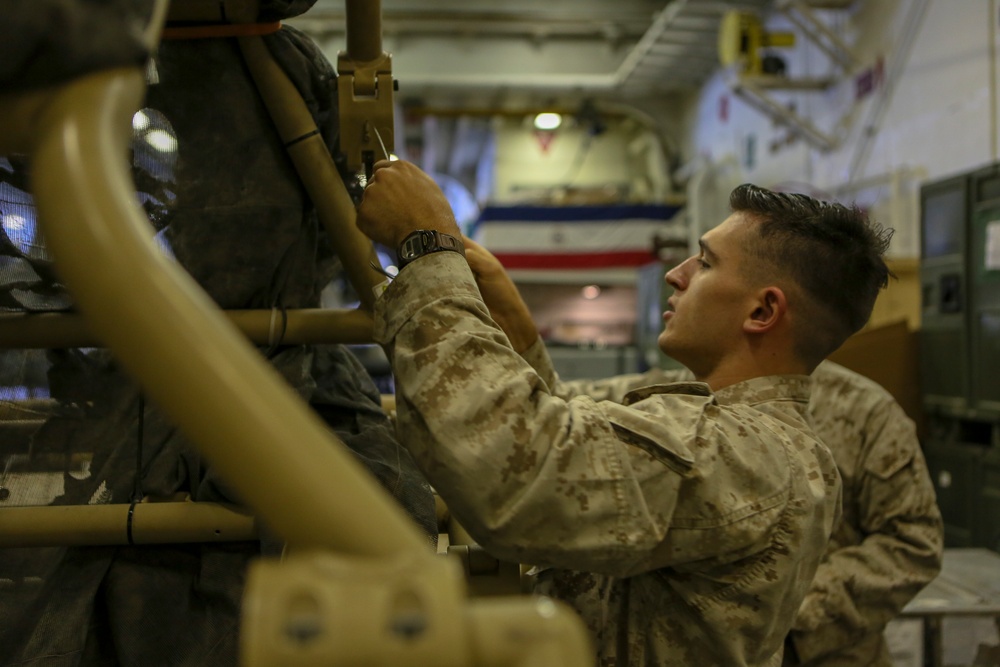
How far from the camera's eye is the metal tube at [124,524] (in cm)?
101

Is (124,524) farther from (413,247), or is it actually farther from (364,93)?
(364,93)

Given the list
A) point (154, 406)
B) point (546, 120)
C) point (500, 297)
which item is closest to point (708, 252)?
point (500, 297)

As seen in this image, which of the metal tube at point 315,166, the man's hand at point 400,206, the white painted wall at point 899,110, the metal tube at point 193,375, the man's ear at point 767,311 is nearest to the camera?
the metal tube at point 193,375

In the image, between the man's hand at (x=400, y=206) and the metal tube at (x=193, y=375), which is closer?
the metal tube at (x=193, y=375)

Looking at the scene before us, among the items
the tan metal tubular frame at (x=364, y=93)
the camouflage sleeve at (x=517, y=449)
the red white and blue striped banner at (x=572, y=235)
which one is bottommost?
the camouflage sleeve at (x=517, y=449)

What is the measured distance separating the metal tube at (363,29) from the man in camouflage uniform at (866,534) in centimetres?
105

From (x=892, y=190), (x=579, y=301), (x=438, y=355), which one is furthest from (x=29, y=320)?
(x=579, y=301)

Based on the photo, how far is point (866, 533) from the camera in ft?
6.95

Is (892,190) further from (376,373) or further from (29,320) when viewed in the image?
(29,320)

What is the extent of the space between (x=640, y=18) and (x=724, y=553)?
7.92 m

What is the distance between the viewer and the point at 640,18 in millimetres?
8281

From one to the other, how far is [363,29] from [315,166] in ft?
0.62

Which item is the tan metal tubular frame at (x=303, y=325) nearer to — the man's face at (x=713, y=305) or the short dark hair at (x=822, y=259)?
the man's face at (x=713, y=305)

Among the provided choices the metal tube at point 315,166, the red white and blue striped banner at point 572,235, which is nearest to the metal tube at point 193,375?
the metal tube at point 315,166
